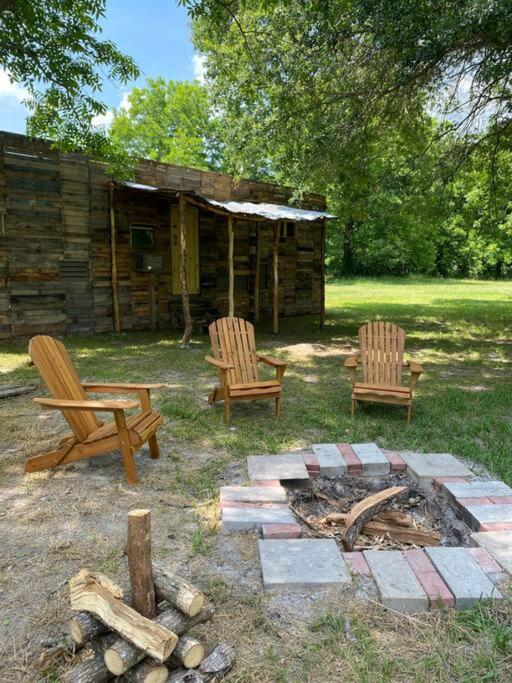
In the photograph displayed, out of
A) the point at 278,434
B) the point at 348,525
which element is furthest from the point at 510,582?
the point at 278,434

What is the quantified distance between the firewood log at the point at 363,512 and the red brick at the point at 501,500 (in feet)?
1.76

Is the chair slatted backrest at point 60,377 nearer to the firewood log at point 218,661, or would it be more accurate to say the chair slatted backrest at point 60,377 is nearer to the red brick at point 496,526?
the firewood log at point 218,661

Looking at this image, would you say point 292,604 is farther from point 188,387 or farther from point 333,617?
point 188,387

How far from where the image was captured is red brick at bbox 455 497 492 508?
2.84 metres

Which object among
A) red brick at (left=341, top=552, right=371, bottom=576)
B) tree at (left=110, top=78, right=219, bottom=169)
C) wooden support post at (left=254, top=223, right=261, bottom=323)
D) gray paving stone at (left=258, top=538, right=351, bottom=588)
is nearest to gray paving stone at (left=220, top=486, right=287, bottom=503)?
gray paving stone at (left=258, top=538, right=351, bottom=588)

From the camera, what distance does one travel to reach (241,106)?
30.4 ft

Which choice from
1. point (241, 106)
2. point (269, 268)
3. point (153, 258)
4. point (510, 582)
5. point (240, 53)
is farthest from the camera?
point (269, 268)

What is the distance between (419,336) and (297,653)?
9.28 m

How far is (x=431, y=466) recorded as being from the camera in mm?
3404

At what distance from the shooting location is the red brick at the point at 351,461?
134 inches

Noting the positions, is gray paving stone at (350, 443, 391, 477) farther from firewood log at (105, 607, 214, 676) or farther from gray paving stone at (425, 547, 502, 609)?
firewood log at (105, 607, 214, 676)

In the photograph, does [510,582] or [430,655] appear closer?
[430,655]

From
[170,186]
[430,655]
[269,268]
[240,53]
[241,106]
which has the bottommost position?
[430,655]

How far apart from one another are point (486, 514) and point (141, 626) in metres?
2.02
